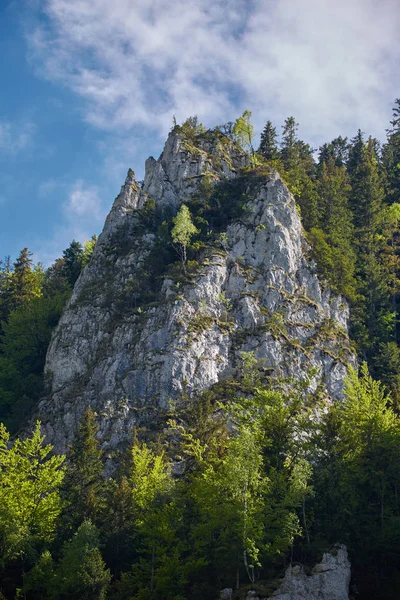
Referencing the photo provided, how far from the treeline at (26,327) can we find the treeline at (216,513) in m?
17.0

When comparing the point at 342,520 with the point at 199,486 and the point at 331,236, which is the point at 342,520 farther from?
the point at 331,236

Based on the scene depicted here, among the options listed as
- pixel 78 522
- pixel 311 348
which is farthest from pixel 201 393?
pixel 78 522

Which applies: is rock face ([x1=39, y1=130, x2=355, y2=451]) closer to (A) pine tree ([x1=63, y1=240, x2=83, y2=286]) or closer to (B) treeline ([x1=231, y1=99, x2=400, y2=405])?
(B) treeline ([x1=231, y1=99, x2=400, y2=405])

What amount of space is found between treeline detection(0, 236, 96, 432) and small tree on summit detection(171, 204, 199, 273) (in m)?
16.0

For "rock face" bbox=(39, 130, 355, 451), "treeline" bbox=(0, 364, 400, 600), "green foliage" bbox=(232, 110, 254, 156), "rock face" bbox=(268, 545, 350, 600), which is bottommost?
"rock face" bbox=(268, 545, 350, 600)

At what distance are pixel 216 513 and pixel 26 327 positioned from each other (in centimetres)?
3740

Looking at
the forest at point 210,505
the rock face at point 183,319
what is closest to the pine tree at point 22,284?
the rock face at point 183,319

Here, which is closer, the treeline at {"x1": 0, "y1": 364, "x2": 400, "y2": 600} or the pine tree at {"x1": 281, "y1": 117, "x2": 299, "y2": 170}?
the treeline at {"x1": 0, "y1": 364, "x2": 400, "y2": 600}

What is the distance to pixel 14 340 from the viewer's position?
198ft

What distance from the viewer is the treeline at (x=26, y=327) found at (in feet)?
178

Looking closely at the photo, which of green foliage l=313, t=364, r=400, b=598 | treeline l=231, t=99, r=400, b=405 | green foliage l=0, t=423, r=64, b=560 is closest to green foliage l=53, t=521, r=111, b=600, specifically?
green foliage l=0, t=423, r=64, b=560

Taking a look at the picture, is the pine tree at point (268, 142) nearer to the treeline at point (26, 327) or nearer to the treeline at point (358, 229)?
the treeline at point (358, 229)

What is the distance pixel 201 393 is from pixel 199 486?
1438cm

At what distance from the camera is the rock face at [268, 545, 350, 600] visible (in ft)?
92.0
